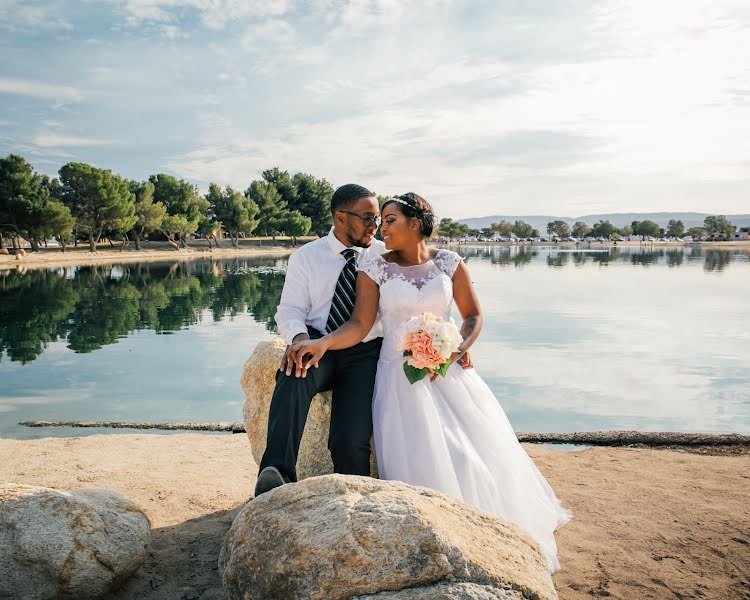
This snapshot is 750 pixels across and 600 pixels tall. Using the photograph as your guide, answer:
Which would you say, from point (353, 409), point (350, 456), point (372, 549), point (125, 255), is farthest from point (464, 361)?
point (125, 255)

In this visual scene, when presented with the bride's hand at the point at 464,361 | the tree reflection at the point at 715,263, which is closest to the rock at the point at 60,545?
the bride's hand at the point at 464,361

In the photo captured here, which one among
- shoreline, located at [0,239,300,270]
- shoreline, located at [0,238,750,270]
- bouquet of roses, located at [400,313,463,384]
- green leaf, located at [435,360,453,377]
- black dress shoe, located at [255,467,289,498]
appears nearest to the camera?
black dress shoe, located at [255,467,289,498]

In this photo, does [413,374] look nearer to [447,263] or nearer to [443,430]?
[443,430]

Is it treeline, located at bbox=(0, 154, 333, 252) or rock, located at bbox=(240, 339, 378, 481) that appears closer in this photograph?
rock, located at bbox=(240, 339, 378, 481)

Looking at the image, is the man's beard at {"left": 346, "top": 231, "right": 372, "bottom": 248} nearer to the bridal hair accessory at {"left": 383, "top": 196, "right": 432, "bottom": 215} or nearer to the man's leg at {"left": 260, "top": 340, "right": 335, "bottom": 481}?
the bridal hair accessory at {"left": 383, "top": 196, "right": 432, "bottom": 215}

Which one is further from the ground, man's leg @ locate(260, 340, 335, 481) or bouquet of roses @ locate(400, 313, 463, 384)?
bouquet of roses @ locate(400, 313, 463, 384)

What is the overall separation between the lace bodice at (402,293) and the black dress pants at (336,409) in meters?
0.22

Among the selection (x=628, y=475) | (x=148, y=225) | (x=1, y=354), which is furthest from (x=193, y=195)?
(x=628, y=475)

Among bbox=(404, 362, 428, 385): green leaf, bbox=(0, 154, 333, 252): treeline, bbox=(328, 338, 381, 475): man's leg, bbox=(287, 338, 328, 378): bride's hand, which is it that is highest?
bbox=(0, 154, 333, 252): treeline

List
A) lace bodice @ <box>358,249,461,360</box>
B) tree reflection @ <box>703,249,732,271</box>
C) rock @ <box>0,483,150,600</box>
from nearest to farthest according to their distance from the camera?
rock @ <box>0,483,150,600</box>
lace bodice @ <box>358,249,461,360</box>
tree reflection @ <box>703,249,732,271</box>

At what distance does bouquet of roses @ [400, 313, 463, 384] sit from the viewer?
15.2ft

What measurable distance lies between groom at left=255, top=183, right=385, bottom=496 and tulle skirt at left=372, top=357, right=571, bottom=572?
178mm

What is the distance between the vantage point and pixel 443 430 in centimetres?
482

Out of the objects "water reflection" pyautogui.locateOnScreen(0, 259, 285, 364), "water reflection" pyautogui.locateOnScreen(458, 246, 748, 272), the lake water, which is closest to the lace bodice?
the lake water
